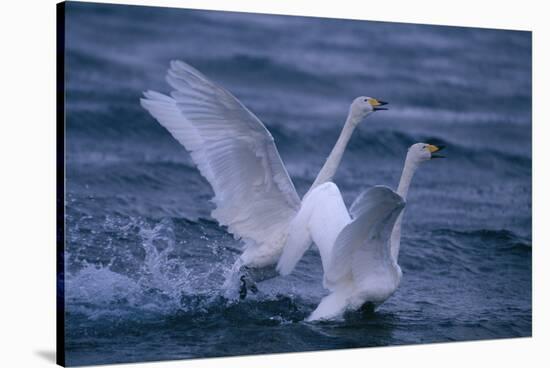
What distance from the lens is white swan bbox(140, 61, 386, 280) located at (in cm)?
685

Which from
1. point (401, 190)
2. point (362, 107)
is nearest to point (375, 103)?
point (362, 107)

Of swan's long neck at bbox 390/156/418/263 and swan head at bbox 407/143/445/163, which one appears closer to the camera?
swan's long neck at bbox 390/156/418/263

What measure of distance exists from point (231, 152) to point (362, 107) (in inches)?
38.4

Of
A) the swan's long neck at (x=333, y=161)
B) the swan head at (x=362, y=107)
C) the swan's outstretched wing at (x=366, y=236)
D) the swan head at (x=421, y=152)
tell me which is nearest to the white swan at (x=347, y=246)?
the swan's outstretched wing at (x=366, y=236)

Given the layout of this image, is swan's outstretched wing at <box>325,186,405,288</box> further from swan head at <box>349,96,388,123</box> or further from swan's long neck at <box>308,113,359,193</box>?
swan head at <box>349,96,388,123</box>

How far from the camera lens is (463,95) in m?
8.14

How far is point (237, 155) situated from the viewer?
703cm

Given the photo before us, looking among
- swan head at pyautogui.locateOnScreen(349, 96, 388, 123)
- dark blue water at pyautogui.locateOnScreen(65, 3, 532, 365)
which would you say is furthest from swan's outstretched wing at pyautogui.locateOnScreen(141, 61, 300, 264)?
swan head at pyautogui.locateOnScreen(349, 96, 388, 123)

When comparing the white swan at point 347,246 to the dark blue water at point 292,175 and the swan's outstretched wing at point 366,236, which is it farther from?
the dark blue water at point 292,175

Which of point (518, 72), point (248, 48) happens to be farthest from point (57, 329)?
point (518, 72)

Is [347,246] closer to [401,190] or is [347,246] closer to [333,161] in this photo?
[333,161]

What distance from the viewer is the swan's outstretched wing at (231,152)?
6.84m

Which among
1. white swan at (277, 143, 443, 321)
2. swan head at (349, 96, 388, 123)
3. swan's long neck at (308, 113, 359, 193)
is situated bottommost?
white swan at (277, 143, 443, 321)

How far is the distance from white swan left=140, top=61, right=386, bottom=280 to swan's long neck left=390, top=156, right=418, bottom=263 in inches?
18.3
